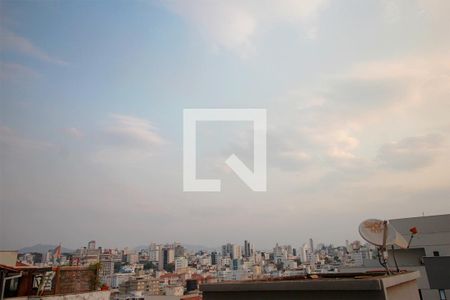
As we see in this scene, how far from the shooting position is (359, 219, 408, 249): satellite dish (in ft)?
21.4

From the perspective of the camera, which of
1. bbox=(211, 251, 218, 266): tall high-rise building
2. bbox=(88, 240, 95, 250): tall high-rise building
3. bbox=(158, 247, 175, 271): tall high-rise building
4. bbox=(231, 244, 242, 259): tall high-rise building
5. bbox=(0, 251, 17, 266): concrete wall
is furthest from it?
bbox=(231, 244, 242, 259): tall high-rise building

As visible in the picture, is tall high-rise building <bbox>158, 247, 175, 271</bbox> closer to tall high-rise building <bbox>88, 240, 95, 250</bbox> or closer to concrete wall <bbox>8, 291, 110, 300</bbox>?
tall high-rise building <bbox>88, 240, 95, 250</bbox>

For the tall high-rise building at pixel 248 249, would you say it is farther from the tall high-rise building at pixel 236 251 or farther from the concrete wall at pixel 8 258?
the concrete wall at pixel 8 258

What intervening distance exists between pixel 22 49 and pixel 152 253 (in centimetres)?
13906

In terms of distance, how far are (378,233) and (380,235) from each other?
0.17 ft

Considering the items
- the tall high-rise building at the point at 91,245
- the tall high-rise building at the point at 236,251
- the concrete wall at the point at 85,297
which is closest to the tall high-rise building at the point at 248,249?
the tall high-rise building at the point at 236,251

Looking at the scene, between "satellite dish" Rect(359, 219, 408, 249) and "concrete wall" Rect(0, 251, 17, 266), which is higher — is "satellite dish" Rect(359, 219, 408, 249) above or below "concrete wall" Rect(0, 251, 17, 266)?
above

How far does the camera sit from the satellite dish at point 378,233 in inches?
256

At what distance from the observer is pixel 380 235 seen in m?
6.62

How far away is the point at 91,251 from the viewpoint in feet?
328

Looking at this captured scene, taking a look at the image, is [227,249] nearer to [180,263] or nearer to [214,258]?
[214,258]

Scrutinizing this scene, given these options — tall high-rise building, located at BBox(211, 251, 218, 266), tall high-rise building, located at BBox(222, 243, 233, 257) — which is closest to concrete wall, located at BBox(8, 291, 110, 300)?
tall high-rise building, located at BBox(211, 251, 218, 266)

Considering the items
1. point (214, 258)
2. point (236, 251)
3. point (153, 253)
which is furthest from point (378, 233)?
point (236, 251)

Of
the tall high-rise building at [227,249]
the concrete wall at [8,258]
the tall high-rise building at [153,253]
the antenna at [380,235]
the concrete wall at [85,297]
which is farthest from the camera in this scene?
the tall high-rise building at [227,249]
